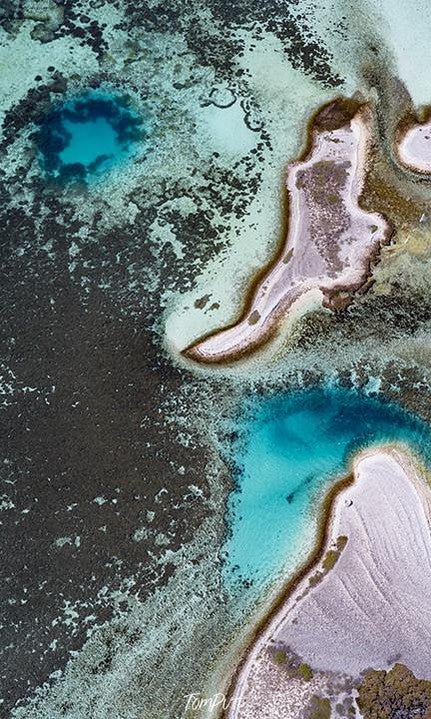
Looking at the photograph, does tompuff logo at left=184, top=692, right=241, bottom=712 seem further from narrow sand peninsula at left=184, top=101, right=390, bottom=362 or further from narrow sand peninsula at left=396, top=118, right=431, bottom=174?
narrow sand peninsula at left=396, top=118, right=431, bottom=174

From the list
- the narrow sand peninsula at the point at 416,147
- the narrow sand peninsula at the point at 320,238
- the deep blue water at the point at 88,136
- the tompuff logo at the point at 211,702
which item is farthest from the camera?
the deep blue water at the point at 88,136

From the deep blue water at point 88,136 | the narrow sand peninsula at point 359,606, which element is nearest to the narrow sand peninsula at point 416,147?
the deep blue water at point 88,136

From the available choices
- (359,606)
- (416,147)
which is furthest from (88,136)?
(359,606)

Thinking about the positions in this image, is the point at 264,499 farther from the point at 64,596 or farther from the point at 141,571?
the point at 64,596

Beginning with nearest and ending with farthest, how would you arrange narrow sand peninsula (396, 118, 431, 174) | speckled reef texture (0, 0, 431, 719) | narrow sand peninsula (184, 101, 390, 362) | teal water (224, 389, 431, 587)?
speckled reef texture (0, 0, 431, 719), teal water (224, 389, 431, 587), narrow sand peninsula (184, 101, 390, 362), narrow sand peninsula (396, 118, 431, 174)

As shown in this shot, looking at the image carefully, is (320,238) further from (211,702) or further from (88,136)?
(211,702)

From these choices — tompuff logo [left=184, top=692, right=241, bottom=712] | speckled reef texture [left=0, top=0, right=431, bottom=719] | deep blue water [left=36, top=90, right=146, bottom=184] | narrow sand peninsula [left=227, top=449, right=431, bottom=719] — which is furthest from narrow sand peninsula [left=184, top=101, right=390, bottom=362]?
tompuff logo [left=184, top=692, right=241, bottom=712]

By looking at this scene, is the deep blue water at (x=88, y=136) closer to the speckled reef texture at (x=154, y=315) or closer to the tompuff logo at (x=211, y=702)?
the speckled reef texture at (x=154, y=315)
